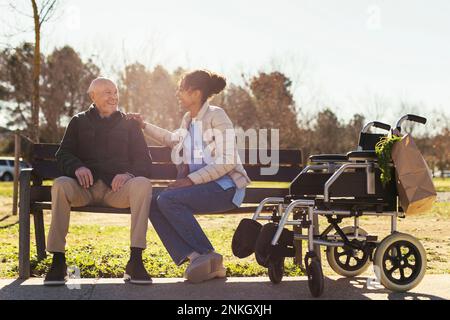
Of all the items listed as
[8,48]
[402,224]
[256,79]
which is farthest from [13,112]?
[402,224]

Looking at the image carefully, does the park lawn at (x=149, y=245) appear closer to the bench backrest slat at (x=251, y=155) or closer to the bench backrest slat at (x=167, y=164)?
the bench backrest slat at (x=167, y=164)

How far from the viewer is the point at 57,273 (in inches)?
177

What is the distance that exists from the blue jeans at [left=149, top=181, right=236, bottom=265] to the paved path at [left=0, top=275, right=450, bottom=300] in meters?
0.25

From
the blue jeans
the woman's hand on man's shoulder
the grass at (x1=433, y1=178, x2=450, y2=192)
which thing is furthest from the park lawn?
the grass at (x1=433, y1=178, x2=450, y2=192)

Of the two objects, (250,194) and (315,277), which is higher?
(250,194)

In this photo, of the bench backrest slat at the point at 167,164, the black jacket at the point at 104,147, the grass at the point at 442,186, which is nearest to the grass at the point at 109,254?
the bench backrest slat at the point at 167,164

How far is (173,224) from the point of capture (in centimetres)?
461

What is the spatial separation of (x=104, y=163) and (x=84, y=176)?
225mm

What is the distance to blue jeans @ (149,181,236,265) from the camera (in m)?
4.59

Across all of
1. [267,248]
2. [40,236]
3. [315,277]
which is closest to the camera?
[315,277]

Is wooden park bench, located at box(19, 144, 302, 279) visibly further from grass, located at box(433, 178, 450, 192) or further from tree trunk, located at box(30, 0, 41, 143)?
grass, located at box(433, 178, 450, 192)

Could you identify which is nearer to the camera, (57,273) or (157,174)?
(57,273)

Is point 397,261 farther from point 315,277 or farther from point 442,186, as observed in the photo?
point 442,186

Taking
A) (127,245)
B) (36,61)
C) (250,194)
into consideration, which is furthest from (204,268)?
(36,61)
